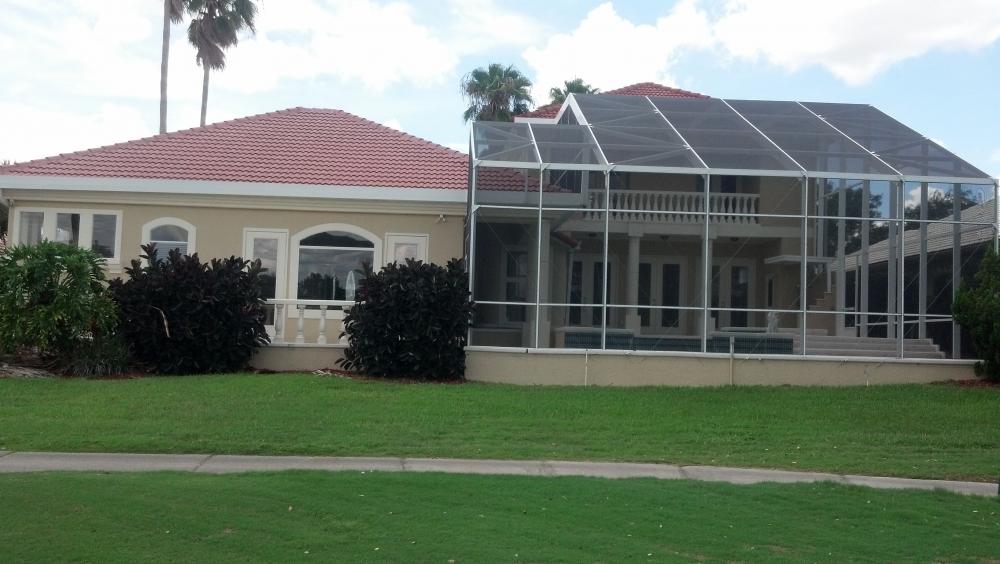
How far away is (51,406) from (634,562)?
1018cm

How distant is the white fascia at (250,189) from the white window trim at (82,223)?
0.49 m

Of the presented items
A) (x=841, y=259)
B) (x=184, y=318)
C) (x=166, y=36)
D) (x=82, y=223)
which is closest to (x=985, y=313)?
(x=841, y=259)

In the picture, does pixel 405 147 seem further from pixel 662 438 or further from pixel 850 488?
pixel 850 488

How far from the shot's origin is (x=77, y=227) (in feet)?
70.6

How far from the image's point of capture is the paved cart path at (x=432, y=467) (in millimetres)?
10594

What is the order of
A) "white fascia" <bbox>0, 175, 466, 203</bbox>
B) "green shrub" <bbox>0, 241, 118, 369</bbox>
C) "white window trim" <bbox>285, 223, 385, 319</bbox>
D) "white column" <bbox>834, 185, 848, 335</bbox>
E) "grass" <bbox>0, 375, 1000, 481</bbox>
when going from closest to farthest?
"grass" <bbox>0, 375, 1000, 481</bbox>, "green shrub" <bbox>0, 241, 118, 369</bbox>, "white column" <bbox>834, 185, 848, 335</bbox>, "white fascia" <bbox>0, 175, 466, 203</bbox>, "white window trim" <bbox>285, 223, 385, 319</bbox>

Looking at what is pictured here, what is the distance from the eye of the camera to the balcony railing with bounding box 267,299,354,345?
19.4 metres

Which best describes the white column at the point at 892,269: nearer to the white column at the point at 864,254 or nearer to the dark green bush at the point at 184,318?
the white column at the point at 864,254

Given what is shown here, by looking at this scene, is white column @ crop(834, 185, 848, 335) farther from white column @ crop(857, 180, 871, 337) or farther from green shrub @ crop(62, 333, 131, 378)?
green shrub @ crop(62, 333, 131, 378)

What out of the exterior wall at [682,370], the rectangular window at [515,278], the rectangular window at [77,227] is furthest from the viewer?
the rectangular window at [77,227]

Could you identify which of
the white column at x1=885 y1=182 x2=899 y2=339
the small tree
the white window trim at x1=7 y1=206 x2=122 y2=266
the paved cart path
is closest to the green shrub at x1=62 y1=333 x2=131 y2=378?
the white window trim at x1=7 y1=206 x2=122 y2=266

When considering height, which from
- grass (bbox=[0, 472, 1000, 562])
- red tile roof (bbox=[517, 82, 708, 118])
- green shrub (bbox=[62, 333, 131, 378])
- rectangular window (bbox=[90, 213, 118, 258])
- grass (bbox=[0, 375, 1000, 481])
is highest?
red tile roof (bbox=[517, 82, 708, 118])

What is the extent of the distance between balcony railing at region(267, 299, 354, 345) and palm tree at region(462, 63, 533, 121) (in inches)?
900

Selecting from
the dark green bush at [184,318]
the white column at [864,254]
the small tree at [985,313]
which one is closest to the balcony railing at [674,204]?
the white column at [864,254]
